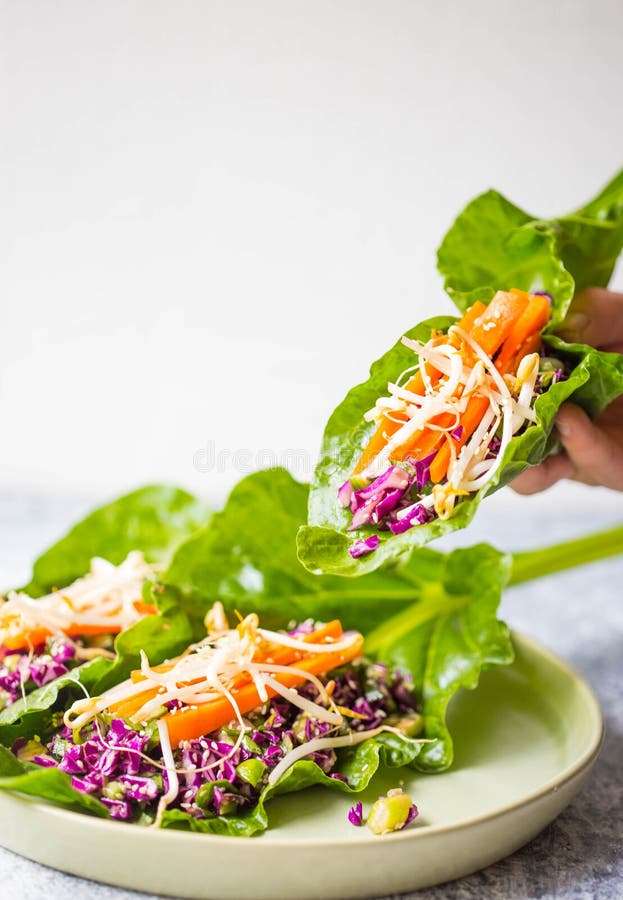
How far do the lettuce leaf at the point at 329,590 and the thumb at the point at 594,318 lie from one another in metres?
0.64

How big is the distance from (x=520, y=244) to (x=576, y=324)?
9.9 inches

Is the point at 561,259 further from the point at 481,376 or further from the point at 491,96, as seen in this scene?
the point at 491,96

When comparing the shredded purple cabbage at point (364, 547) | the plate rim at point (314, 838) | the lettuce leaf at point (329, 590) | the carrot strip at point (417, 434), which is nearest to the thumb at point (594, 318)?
the carrot strip at point (417, 434)

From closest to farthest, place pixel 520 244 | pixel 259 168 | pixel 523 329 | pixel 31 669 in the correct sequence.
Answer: pixel 523 329 → pixel 31 669 → pixel 520 244 → pixel 259 168

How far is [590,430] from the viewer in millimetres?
2516

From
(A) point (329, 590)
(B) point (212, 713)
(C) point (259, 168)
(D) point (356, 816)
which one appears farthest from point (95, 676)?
(C) point (259, 168)

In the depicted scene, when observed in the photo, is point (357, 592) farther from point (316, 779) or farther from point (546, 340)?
point (546, 340)

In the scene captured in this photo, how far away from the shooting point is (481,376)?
2.11 meters

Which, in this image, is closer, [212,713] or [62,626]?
[212,713]

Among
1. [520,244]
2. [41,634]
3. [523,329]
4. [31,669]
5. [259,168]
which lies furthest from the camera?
[259,168]

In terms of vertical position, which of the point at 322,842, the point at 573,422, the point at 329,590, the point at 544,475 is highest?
the point at 573,422

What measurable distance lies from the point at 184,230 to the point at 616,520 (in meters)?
2.80

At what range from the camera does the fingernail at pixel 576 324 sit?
2.50 m

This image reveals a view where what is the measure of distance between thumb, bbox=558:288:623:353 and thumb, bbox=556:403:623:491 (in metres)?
0.20
